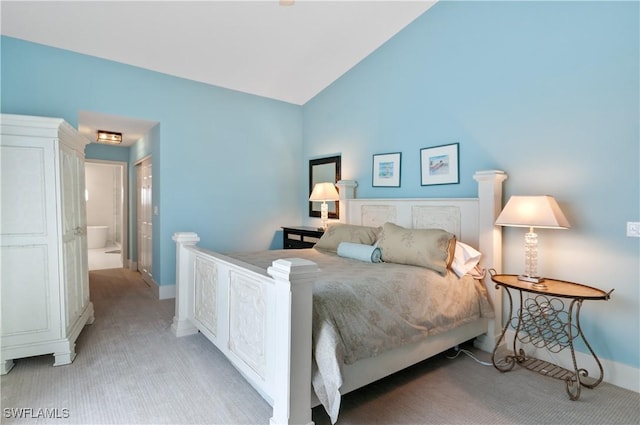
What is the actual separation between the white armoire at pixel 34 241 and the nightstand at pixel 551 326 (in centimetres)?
321

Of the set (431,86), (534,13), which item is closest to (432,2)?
(431,86)

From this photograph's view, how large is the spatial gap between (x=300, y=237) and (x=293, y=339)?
297 cm

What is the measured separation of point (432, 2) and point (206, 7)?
2210 millimetres

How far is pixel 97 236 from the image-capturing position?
8.65m

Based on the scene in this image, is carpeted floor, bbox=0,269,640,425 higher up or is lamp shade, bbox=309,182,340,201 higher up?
lamp shade, bbox=309,182,340,201

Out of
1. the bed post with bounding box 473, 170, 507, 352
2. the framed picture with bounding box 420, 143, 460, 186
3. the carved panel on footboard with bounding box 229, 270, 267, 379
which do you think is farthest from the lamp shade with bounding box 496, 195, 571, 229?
the carved panel on footboard with bounding box 229, 270, 267, 379

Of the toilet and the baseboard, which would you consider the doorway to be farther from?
the baseboard

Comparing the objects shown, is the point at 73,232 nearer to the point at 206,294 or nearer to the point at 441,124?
the point at 206,294

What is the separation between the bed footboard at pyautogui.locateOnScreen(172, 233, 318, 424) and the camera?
1613 mm

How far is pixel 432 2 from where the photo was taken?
3410 millimetres

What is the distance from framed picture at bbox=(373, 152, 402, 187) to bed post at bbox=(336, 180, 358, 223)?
0.35 m

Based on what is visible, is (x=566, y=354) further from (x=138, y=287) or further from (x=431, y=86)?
(x=138, y=287)

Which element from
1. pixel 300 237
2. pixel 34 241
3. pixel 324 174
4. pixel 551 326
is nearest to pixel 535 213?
pixel 551 326

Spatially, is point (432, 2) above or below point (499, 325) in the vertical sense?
above
